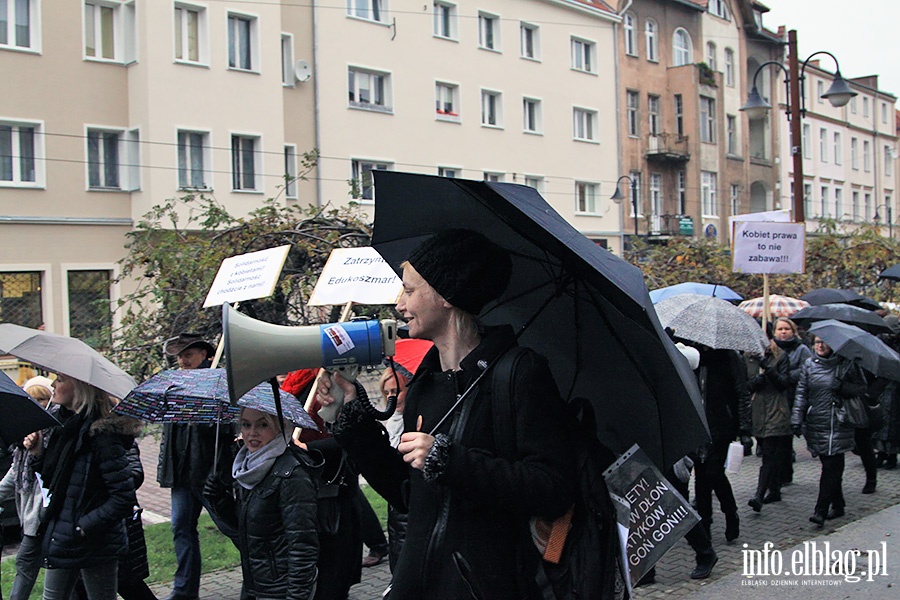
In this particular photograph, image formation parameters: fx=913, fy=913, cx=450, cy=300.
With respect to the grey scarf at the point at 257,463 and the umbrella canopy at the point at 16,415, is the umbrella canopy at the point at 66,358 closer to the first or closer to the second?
the umbrella canopy at the point at 16,415

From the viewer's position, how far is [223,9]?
24656 mm

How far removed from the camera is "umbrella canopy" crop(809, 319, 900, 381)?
771 cm

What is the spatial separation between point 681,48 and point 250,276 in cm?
4082

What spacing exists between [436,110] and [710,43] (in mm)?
19562

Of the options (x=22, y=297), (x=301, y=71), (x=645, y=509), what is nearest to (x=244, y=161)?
(x=301, y=71)

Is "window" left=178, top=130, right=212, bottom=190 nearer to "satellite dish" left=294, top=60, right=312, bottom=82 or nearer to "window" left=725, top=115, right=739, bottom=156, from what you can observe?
"satellite dish" left=294, top=60, right=312, bottom=82

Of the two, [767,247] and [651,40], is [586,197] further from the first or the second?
[767,247]

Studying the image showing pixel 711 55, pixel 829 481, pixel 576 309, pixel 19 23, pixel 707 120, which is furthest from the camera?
pixel 711 55

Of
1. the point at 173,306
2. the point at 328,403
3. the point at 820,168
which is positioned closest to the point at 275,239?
the point at 173,306

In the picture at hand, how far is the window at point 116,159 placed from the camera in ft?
75.7

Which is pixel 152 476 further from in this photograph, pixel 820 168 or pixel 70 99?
pixel 820 168

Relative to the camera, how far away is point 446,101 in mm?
31828

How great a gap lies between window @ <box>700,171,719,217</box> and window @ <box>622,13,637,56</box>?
22.6 feet

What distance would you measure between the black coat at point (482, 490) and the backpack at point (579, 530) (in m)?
0.03
